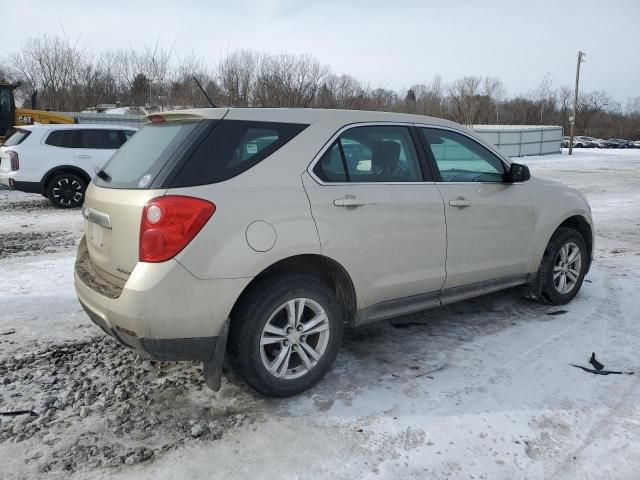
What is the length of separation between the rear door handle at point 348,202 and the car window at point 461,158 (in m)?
0.96

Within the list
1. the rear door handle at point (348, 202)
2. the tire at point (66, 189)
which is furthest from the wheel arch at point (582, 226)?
the tire at point (66, 189)

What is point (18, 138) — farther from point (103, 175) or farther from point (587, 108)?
point (587, 108)

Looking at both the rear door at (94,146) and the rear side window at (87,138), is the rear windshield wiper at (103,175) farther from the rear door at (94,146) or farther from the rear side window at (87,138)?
the rear side window at (87,138)

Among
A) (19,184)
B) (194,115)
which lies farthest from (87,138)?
(194,115)

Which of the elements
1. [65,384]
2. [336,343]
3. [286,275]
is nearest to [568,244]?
[336,343]

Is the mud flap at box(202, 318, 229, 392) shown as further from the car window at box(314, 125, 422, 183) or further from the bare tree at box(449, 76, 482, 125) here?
the bare tree at box(449, 76, 482, 125)

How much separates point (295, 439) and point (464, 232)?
206 centimetres

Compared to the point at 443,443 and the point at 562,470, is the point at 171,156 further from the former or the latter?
the point at 562,470

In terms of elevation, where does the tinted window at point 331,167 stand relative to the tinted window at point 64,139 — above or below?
below

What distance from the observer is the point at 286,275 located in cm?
319

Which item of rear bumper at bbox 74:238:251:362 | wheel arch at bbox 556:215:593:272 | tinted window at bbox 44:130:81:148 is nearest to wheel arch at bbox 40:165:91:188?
tinted window at bbox 44:130:81:148

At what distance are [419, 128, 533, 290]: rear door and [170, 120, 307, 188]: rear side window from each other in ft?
4.36

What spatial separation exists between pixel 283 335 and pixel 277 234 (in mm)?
639

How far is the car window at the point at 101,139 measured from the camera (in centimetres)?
1154
